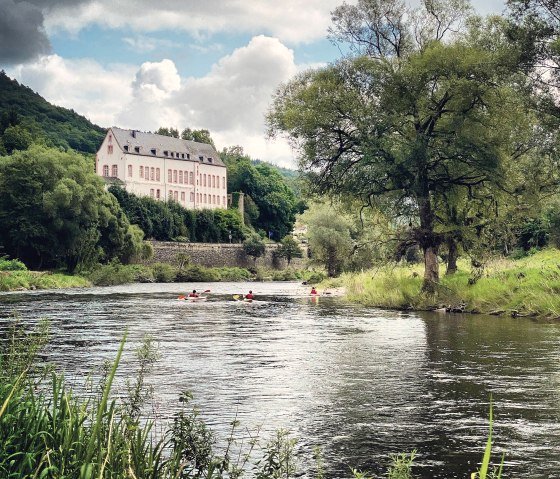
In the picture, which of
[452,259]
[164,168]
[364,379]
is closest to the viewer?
[364,379]

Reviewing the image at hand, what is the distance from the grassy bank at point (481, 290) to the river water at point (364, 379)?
1698 millimetres

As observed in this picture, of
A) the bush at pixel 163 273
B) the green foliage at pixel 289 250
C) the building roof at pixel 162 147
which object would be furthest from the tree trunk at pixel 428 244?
the building roof at pixel 162 147

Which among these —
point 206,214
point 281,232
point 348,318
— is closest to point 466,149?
point 348,318

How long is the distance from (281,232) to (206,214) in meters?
24.9

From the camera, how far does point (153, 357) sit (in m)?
8.25

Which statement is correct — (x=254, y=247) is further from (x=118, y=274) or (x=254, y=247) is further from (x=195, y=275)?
(x=118, y=274)

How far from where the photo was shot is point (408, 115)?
3534 cm

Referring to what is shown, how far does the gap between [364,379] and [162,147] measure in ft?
371

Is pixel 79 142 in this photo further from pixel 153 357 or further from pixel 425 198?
pixel 153 357

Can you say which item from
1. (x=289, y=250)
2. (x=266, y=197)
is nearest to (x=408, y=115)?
(x=289, y=250)

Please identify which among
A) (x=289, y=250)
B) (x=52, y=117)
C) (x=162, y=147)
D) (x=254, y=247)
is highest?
(x=52, y=117)

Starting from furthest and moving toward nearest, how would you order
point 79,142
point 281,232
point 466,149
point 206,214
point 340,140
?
point 79,142
point 281,232
point 206,214
point 340,140
point 466,149

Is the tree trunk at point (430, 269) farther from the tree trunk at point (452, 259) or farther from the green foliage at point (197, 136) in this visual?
the green foliage at point (197, 136)

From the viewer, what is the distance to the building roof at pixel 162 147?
117688 mm
